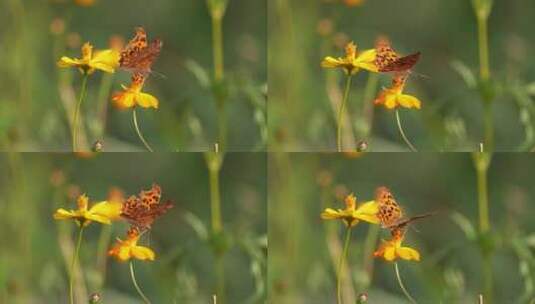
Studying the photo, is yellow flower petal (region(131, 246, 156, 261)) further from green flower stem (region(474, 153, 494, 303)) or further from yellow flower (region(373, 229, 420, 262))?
green flower stem (region(474, 153, 494, 303))

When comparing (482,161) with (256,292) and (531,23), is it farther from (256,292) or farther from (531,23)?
(256,292)

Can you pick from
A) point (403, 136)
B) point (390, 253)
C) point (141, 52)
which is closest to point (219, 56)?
point (141, 52)

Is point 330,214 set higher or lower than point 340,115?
lower

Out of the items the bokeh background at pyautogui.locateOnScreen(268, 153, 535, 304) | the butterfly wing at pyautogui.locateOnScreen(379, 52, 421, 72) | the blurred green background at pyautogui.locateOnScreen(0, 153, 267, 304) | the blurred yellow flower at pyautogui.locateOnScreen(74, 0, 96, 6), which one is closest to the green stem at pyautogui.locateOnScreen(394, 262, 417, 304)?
the bokeh background at pyautogui.locateOnScreen(268, 153, 535, 304)

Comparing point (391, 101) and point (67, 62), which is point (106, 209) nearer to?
point (67, 62)

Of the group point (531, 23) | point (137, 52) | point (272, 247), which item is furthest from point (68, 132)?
point (531, 23)

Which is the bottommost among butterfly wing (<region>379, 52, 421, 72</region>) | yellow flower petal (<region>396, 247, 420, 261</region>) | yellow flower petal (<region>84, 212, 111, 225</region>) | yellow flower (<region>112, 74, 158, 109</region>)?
yellow flower petal (<region>396, 247, 420, 261</region>)
